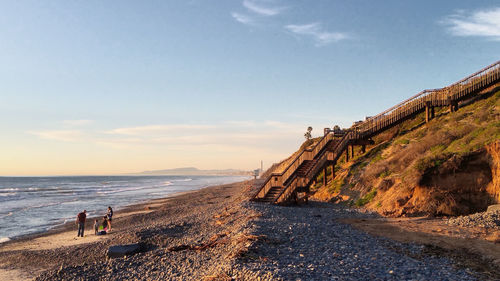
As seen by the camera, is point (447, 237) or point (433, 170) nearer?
point (447, 237)

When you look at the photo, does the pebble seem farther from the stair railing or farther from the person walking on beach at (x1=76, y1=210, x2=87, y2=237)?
the person walking on beach at (x1=76, y1=210, x2=87, y2=237)

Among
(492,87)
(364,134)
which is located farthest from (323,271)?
(492,87)

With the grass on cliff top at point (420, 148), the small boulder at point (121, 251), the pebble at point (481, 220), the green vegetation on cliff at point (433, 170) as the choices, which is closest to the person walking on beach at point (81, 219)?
the small boulder at point (121, 251)

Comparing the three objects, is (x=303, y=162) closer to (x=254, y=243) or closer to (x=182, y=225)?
(x=182, y=225)

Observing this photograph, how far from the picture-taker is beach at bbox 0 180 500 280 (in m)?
8.63

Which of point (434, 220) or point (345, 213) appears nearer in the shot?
point (434, 220)

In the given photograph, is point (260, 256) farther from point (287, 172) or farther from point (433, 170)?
point (287, 172)

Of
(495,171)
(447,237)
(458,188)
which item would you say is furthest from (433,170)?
(447,237)

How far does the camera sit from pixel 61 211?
120 feet

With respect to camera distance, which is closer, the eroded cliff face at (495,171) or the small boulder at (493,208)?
the small boulder at (493,208)

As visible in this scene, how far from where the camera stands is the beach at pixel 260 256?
28.3 feet

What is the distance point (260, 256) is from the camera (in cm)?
987

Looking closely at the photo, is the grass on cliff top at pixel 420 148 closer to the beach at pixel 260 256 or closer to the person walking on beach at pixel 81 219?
the beach at pixel 260 256

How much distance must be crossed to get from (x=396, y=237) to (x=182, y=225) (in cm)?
1233
